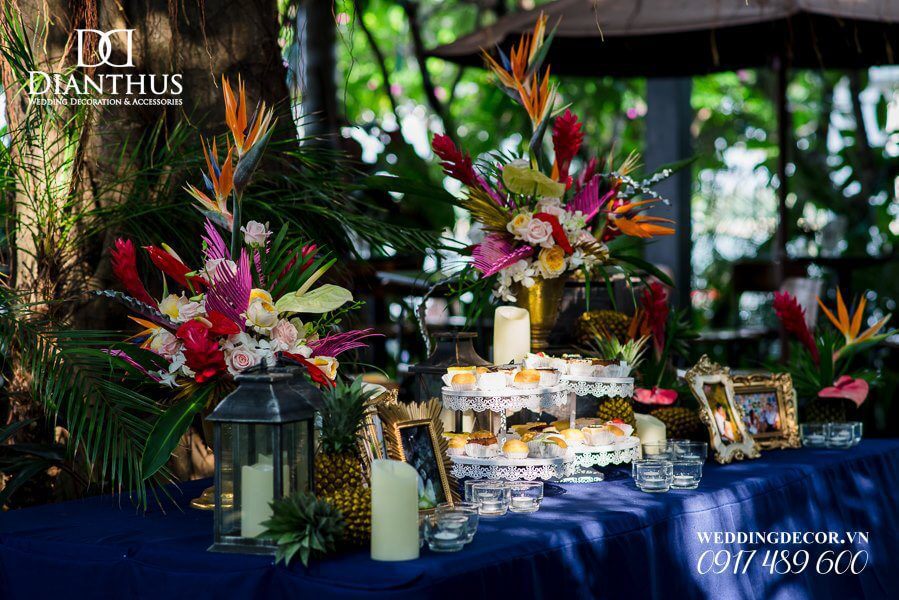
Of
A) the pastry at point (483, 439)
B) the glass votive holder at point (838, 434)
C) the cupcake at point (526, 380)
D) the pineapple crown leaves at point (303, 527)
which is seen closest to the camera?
the pineapple crown leaves at point (303, 527)

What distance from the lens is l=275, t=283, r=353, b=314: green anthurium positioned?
2285 mm

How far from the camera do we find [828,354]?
3.46 m

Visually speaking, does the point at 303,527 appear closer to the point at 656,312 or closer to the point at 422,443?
the point at 422,443

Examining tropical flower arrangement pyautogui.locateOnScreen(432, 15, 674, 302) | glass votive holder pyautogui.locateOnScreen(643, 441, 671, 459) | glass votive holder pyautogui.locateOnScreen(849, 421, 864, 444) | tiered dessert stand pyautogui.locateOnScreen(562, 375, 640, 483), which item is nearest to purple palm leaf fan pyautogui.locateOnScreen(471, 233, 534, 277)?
tropical flower arrangement pyautogui.locateOnScreen(432, 15, 674, 302)

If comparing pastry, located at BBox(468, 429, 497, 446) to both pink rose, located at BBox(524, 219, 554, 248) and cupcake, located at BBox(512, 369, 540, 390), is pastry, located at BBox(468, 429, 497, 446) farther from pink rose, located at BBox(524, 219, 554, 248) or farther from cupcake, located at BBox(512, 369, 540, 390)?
pink rose, located at BBox(524, 219, 554, 248)

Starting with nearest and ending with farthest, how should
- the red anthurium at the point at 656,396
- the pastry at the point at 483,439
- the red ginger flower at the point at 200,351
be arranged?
1. the red ginger flower at the point at 200,351
2. the pastry at the point at 483,439
3. the red anthurium at the point at 656,396

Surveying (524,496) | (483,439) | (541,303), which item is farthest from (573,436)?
(541,303)

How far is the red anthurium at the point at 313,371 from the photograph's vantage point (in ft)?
7.52

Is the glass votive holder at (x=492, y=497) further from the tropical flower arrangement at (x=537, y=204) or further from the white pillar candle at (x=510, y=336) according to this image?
the tropical flower arrangement at (x=537, y=204)

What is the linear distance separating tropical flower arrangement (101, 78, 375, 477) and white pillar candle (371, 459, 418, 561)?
1.14 ft

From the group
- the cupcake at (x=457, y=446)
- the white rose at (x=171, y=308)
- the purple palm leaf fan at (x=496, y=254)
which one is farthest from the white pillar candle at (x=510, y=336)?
the white rose at (x=171, y=308)

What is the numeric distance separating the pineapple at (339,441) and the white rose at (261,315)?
0.23 meters

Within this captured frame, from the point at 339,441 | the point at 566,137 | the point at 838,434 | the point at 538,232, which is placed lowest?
the point at 838,434

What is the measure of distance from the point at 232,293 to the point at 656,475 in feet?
3.40
